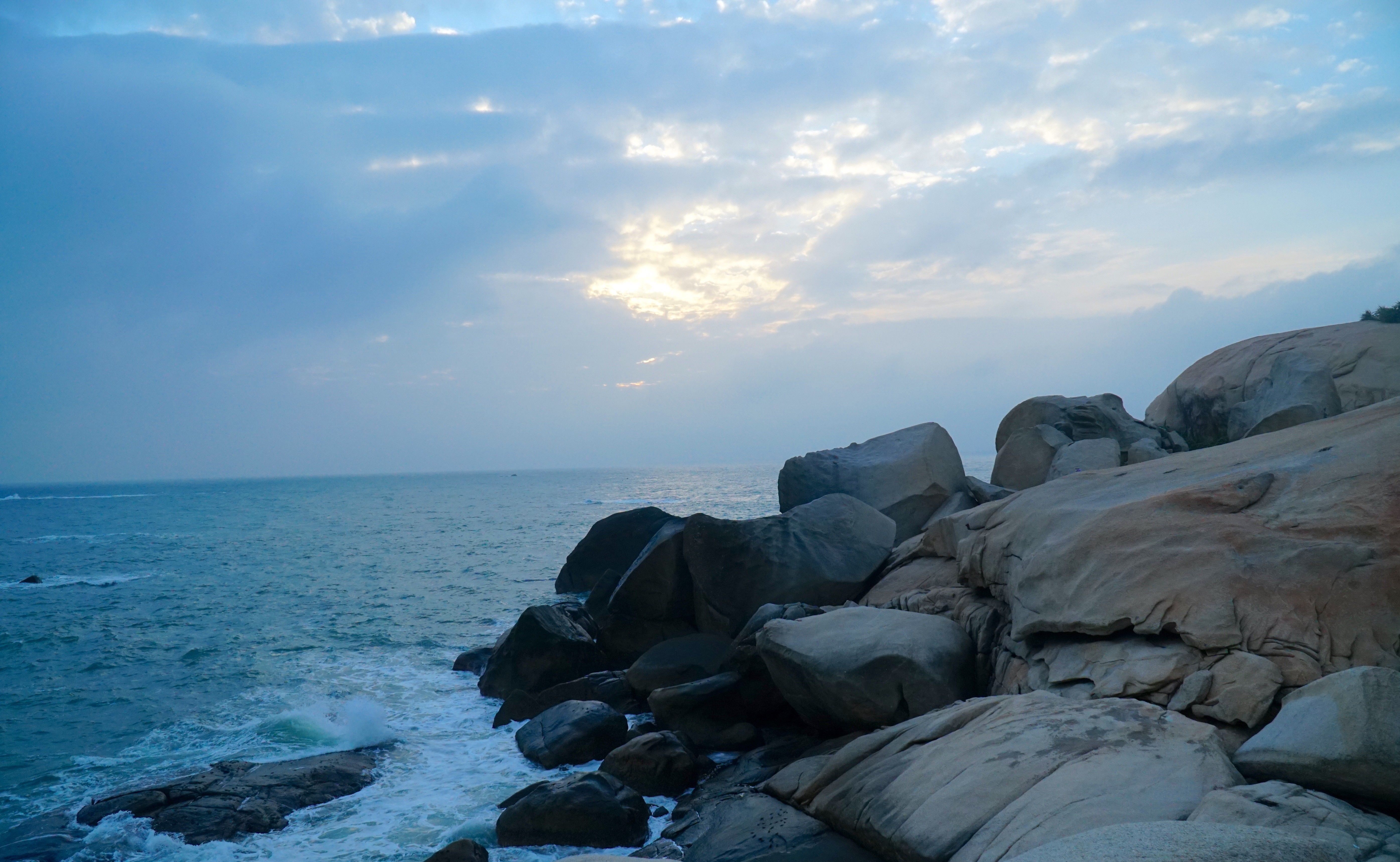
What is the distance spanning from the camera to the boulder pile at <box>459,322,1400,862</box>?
15.8 feet

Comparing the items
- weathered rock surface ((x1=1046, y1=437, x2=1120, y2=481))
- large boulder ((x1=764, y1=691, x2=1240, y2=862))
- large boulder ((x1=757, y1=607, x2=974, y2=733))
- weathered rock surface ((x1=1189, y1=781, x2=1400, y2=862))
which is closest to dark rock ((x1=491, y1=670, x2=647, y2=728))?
large boulder ((x1=757, y1=607, x2=974, y2=733))

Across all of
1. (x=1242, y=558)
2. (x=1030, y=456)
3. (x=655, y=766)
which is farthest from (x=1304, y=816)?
(x=1030, y=456)

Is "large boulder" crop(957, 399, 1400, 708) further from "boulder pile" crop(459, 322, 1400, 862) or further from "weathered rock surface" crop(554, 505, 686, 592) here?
"weathered rock surface" crop(554, 505, 686, 592)

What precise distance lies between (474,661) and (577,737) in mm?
7108

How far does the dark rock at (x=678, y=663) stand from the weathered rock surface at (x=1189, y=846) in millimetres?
8721

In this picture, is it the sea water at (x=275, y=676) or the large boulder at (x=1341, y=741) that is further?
the sea water at (x=275, y=676)

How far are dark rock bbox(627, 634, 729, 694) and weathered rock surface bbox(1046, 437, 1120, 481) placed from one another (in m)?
7.63

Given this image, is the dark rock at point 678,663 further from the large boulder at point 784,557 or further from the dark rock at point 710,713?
the dark rock at point 710,713

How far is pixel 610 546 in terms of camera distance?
23922 mm

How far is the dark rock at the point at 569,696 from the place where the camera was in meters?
13.0

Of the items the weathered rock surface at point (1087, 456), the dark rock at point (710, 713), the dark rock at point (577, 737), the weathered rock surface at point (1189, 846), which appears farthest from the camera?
the weathered rock surface at point (1087, 456)

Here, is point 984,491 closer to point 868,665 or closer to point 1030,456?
point 1030,456

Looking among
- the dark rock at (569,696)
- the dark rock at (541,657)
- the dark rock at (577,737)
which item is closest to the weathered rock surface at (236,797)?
the dark rock at (577,737)

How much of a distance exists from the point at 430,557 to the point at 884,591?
3075 centimetres
